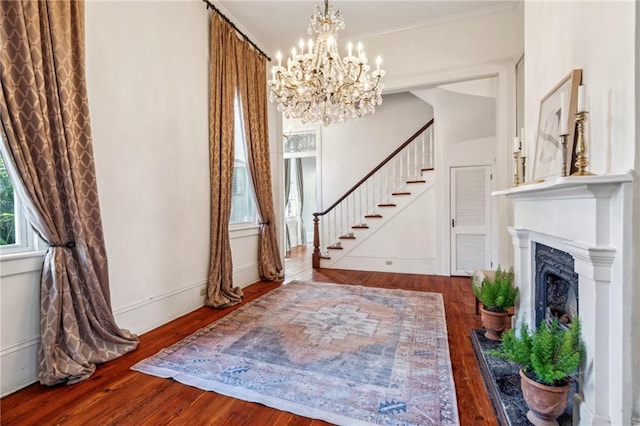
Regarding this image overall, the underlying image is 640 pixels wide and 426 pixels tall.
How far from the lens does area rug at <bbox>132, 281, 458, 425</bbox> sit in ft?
5.89

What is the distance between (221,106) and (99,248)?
2220 millimetres

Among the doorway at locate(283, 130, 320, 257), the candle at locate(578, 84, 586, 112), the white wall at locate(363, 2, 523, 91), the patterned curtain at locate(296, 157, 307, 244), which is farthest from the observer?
the patterned curtain at locate(296, 157, 307, 244)

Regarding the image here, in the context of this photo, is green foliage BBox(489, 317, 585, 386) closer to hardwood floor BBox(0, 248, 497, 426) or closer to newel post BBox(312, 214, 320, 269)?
hardwood floor BBox(0, 248, 497, 426)

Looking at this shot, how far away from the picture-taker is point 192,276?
3.47 m

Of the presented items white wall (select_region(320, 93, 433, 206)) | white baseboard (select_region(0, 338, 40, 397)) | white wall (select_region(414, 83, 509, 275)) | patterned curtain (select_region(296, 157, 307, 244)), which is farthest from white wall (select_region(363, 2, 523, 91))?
patterned curtain (select_region(296, 157, 307, 244))

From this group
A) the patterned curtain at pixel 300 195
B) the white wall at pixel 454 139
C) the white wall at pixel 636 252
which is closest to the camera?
the white wall at pixel 636 252

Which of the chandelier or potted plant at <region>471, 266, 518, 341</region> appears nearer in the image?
potted plant at <region>471, 266, 518, 341</region>

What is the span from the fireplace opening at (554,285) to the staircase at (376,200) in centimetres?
338

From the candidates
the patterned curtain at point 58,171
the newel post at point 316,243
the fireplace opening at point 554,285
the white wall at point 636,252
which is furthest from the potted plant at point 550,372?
the newel post at point 316,243

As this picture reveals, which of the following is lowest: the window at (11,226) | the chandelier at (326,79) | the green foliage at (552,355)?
the green foliage at (552,355)

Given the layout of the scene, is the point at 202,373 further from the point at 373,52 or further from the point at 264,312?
the point at 373,52

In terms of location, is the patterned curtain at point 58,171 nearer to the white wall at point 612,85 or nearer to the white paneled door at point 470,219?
the white wall at point 612,85

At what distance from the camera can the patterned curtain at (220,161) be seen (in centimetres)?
369

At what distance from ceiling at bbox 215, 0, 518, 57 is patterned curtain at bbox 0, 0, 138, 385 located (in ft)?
7.49
